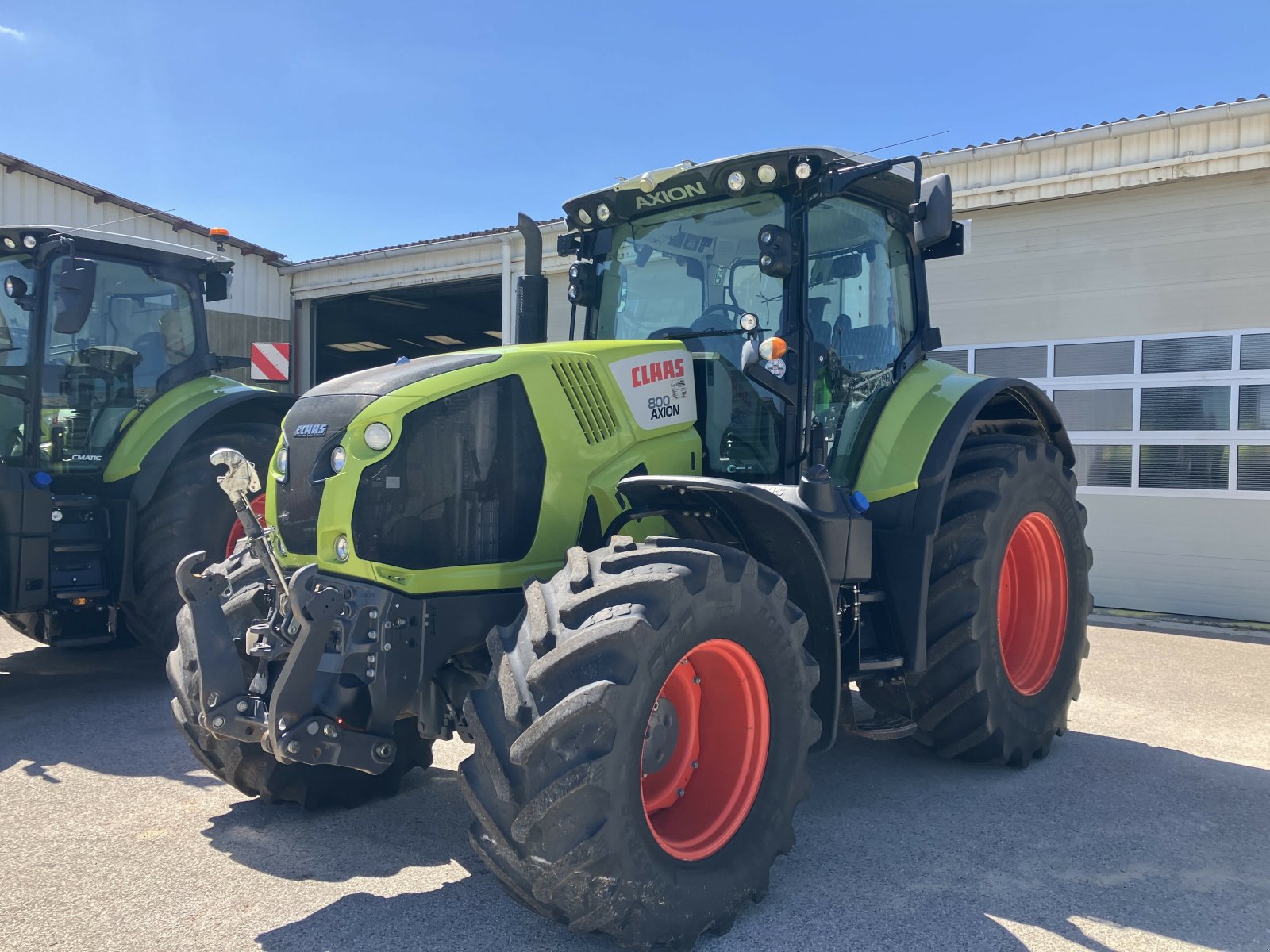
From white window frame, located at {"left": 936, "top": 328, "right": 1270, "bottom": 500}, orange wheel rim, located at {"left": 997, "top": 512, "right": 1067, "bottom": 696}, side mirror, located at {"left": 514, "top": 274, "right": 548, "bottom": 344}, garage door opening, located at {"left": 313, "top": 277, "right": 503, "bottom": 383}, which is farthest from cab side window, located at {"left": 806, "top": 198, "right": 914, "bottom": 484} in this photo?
garage door opening, located at {"left": 313, "top": 277, "right": 503, "bottom": 383}

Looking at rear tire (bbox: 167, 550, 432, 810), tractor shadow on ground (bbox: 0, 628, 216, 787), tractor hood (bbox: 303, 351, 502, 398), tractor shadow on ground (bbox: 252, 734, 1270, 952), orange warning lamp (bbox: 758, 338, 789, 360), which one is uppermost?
orange warning lamp (bbox: 758, 338, 789, 360)

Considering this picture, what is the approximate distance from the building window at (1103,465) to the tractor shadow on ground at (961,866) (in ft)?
14.2

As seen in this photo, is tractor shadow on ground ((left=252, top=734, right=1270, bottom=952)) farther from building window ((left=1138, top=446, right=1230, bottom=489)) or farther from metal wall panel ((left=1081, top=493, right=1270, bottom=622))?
building window ((left=1138, top=446, right=1230, bottom=489))

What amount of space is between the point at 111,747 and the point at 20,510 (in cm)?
155

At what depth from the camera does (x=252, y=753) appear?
3678 mm

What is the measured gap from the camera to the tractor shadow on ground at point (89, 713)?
178 inches

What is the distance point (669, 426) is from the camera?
386cm

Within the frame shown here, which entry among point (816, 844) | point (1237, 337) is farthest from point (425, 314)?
point (816, 844)

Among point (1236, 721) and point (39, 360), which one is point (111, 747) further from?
point (1236, 721)

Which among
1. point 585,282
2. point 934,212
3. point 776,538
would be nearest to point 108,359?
point 585,282

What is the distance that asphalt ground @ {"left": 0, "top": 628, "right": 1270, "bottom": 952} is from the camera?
2926 mm

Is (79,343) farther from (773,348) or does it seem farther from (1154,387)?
(1154,387)

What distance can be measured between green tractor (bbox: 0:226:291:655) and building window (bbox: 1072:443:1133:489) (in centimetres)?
656

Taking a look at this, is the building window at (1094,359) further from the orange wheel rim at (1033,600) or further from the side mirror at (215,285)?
the side mirror at (215,285)
